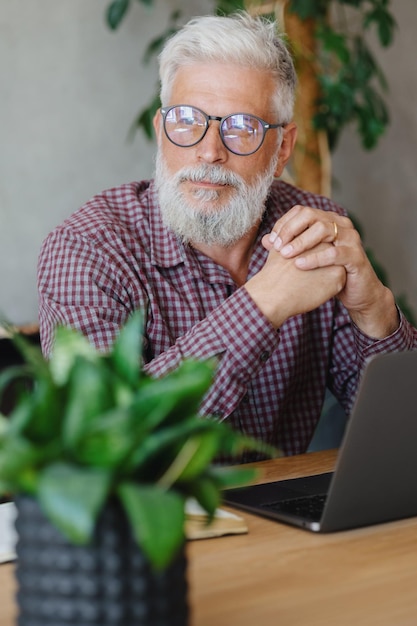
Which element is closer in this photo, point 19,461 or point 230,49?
point 19,461

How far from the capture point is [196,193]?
76.7 inches

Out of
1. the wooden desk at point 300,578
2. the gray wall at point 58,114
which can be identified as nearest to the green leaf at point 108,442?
the wooden desk at point 300,578

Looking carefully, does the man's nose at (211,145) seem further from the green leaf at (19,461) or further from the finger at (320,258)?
the green leaf at (19,461)

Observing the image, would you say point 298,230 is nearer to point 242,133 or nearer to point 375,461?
point 242,133

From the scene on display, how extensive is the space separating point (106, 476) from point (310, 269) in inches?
44.9

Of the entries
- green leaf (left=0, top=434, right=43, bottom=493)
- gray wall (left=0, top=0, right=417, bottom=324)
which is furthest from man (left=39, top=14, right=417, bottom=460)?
gray wall (left=0, top=0, right=417, bottom=324)

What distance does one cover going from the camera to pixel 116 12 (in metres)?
3.03

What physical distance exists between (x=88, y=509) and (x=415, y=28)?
11.7 feet

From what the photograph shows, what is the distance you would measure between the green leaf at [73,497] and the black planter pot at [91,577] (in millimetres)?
35

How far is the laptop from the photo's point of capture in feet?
3.57

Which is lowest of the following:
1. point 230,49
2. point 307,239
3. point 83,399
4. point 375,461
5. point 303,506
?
point 303,506

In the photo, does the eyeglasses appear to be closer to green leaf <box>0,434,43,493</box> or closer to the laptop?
the laptop

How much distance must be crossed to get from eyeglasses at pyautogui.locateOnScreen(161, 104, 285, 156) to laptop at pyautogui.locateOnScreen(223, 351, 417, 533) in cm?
88

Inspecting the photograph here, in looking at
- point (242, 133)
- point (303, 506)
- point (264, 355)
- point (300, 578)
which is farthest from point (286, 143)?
point (300, 578)
